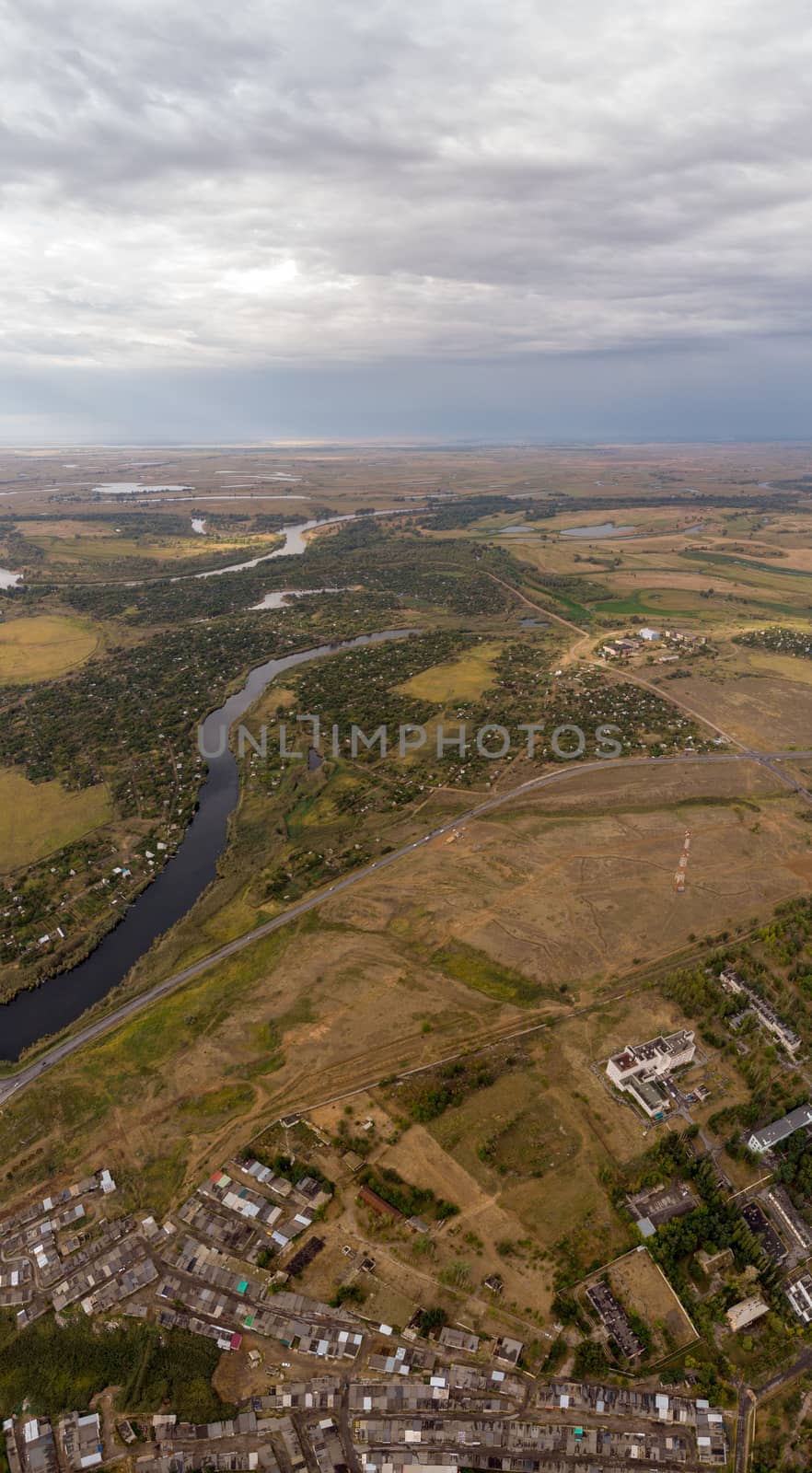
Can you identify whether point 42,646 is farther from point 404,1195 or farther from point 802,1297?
point 802,1297

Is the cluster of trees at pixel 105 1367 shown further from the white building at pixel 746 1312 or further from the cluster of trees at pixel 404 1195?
the white building at pixel 746 1312

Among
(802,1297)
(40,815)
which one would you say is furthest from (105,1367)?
(40,815)

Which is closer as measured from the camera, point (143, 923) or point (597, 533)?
point (143, 923)

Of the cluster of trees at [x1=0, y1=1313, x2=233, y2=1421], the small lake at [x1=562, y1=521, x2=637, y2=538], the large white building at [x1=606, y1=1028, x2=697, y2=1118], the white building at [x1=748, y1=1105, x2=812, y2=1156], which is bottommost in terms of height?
the cluster of trees at [x1=0, y1=1313, x2=233, y2=1421]

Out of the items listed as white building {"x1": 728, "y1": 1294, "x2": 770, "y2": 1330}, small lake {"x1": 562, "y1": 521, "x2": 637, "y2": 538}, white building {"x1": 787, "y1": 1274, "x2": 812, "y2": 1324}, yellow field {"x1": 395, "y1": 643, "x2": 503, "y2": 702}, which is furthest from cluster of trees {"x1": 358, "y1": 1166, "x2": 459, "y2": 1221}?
small lake {"x1": 562, "y1": 521, "x2": 637, "y2": 538}

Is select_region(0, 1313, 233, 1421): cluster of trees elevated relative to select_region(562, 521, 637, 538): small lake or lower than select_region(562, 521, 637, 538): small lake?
lower

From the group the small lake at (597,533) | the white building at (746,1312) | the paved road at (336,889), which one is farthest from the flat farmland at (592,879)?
the small lake at (597,533)

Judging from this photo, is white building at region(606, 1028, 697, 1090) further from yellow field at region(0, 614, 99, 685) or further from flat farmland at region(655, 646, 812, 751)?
yellow field at region(0, 614, 99, 685)

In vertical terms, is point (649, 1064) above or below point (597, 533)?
below
